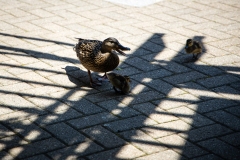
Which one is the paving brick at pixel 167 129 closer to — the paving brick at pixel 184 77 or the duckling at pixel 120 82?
the duckling at pixel 120 82

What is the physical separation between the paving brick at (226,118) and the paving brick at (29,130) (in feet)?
7.45

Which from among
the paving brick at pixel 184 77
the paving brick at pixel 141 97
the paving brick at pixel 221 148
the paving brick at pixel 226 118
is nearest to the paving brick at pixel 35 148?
the paving brick at pixel 141 97

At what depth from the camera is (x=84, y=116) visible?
5738 mm

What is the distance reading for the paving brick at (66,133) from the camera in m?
5.17

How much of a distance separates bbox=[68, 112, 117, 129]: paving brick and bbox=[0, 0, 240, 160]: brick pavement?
0.01 metres

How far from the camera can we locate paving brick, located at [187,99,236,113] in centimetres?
591

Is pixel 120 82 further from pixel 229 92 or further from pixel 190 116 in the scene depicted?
pixel 229 92

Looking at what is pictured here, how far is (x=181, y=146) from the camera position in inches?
199

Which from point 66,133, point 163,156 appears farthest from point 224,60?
point 66,133

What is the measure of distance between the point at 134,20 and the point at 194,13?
4.98ft

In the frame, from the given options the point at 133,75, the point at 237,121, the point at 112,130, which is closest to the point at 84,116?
the point at 112,130

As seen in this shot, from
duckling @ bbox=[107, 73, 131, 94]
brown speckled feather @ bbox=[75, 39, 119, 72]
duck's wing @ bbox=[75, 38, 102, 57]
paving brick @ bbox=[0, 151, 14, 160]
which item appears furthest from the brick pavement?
duck's wing @ bbox=[75, 38, 102, 57]

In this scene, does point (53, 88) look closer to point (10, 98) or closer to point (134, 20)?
point (10, 98)

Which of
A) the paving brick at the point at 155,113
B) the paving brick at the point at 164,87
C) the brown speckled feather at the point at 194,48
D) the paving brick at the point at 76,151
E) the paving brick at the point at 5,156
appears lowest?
the paving brick at the point at 5,156
